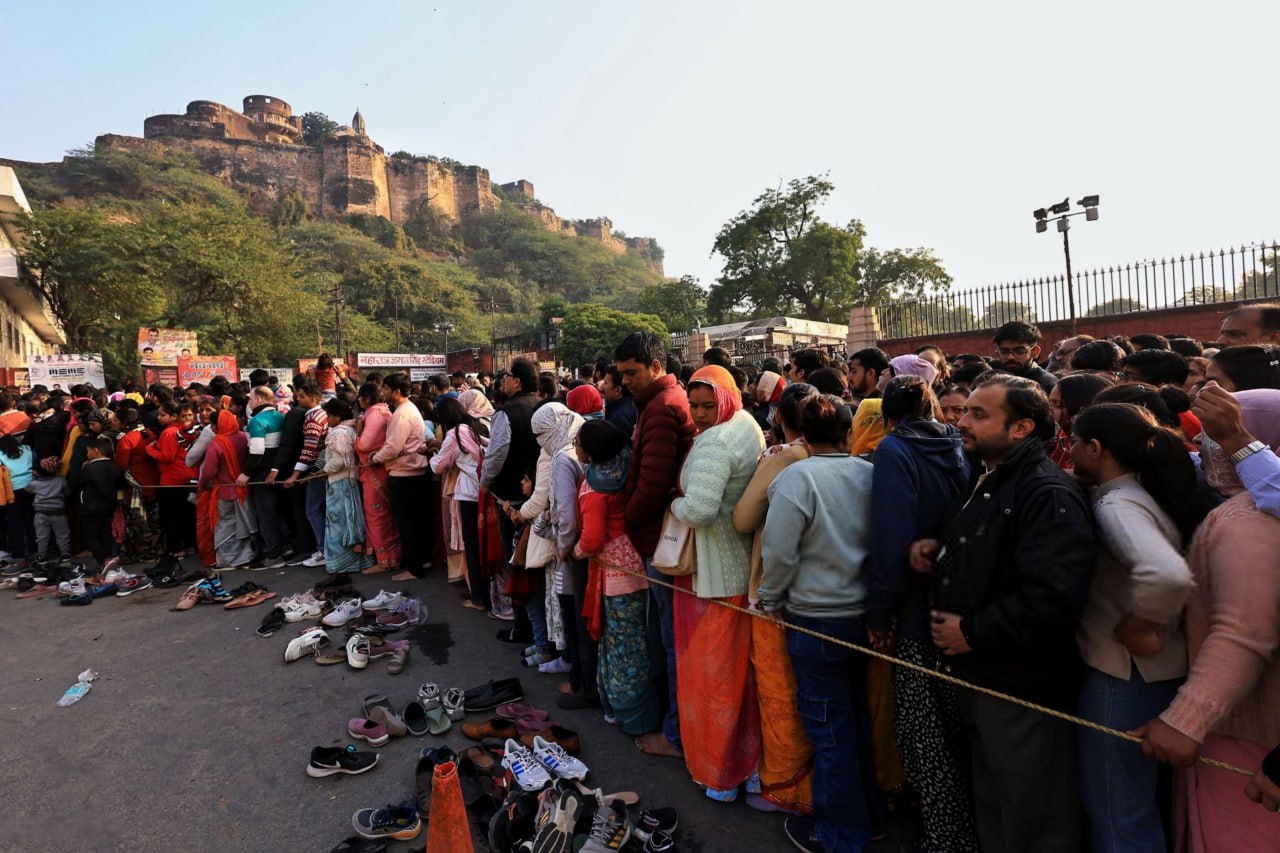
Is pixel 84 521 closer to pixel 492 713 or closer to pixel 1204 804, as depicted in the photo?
pixel 492 713

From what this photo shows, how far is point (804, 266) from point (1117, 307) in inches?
1037

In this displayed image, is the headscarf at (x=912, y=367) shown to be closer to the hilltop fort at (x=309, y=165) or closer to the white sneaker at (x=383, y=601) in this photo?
the white sneaker at (x=383, y=601)

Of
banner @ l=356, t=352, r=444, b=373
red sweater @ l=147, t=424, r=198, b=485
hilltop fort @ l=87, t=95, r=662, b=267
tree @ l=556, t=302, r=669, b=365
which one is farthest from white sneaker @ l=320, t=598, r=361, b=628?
hilltop fort @ l=87, t=95, r=662, b=267

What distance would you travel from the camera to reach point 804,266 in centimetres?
3844

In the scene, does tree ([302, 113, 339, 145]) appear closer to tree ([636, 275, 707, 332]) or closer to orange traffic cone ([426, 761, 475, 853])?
tree ([636, 275, 707, 332])

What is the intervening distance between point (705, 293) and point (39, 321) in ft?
118

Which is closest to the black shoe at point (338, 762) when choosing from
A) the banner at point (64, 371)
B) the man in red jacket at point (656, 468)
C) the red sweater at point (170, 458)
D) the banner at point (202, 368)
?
the man in red jacket at point (656, 468)

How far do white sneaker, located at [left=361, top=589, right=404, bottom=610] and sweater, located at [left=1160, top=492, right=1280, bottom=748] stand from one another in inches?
200

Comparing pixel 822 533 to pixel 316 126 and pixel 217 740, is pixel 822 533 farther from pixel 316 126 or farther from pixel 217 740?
pixel 316 126

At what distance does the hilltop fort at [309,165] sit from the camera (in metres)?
67.4

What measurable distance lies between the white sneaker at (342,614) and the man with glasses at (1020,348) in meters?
5.32

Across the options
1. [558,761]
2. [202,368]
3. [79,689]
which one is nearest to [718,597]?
[558,761]

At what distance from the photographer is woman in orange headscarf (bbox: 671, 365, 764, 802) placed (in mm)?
2836

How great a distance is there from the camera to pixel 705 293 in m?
45.4
